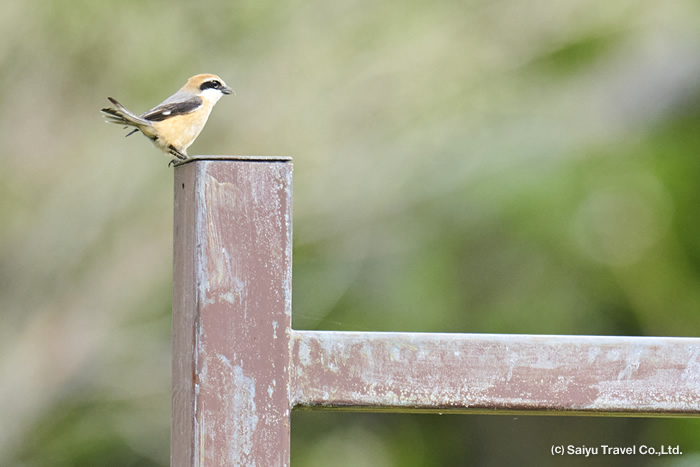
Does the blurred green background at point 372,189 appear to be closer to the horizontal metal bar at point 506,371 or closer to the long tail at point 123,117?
the long tail at point 123,117

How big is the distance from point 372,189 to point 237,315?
9.26 ft

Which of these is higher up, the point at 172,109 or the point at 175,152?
the point at 172,109

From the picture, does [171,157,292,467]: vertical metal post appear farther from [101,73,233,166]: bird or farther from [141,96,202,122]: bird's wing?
[141,96,202,122]: bird's wing

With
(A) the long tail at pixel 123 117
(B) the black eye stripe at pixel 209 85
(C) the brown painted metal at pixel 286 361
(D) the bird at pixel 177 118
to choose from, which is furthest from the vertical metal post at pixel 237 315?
(B) the black eye stripe at pixel 209 85

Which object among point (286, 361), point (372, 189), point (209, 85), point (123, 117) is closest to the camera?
point (286, 361)

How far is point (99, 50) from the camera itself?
3.36 meters

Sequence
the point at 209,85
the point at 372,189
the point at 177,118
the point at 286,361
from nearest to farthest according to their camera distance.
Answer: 1. the point at 286,361
2. the point at 177,118
3. the point at 209,85
4. the point at 372,189

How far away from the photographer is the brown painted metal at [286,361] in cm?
103

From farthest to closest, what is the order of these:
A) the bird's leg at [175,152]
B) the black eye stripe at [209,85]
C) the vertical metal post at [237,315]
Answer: the black eye stripe at [209,85]
the bird's leg at [175,152]
the vertical metal post at [237,315]

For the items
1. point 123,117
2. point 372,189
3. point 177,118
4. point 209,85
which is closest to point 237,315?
point 123,117

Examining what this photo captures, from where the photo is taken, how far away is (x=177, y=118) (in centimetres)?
274

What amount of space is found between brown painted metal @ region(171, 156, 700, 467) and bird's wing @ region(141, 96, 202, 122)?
67.4 inches

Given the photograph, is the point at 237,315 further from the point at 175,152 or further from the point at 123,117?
the point at 175,152

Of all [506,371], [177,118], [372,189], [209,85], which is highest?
[209,85]
